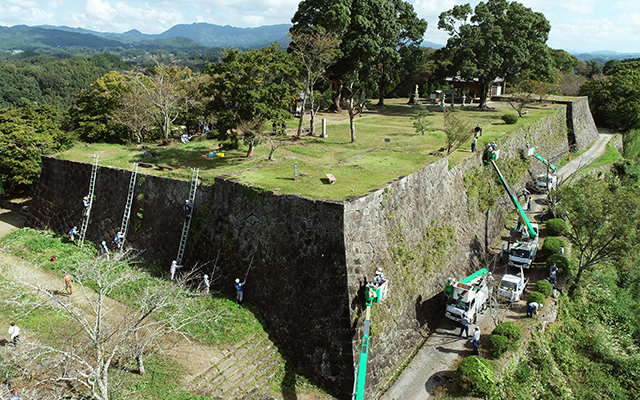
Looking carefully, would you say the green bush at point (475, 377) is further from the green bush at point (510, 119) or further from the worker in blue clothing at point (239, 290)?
the green bush at point (510, 119)

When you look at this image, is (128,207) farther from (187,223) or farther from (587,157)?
(587,157)

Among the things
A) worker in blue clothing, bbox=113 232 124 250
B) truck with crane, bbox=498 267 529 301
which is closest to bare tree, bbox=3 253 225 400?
worker in blue clothing, bbox=113 232 124 250

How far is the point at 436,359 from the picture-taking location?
17.4 m

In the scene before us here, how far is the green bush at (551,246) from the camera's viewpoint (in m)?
25.2

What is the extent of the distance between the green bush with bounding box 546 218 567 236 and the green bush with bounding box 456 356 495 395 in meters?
16.3

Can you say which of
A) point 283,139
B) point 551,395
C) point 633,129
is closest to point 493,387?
point 551,395

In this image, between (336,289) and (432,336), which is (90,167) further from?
(432,336)

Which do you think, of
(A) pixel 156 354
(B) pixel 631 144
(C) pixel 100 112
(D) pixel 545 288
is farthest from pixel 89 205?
(B) pixel 631 144

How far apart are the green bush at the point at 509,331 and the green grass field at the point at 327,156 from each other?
28.0ft

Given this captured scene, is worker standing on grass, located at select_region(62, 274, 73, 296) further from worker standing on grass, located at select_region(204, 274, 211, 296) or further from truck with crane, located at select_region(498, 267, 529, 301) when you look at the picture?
truck with crane, located at select_region(498, 267, 529, 301)

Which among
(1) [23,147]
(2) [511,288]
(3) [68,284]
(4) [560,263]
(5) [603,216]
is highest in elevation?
(1) [23,147]

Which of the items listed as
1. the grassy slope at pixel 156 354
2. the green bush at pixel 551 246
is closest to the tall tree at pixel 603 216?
the green bush at pixel 551 246

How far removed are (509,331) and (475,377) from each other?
360 centimetres

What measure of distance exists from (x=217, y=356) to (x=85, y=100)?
A: 2756 cm
